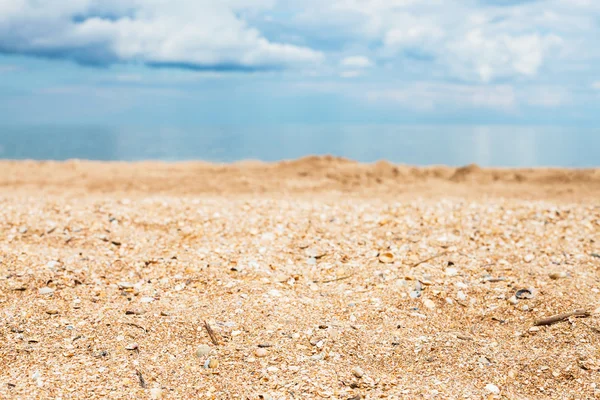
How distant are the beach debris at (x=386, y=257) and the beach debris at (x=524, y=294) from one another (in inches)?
60.8

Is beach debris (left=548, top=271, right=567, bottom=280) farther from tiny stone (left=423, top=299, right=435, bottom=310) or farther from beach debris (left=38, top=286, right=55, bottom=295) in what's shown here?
beach debris (left=38, top=286, right=55, bottom=295)

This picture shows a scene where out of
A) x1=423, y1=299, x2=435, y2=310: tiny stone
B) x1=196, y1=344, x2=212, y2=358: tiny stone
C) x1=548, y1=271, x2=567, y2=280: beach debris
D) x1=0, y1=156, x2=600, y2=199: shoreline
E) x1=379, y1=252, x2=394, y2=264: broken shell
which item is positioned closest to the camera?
x1=196, y1=344, x2=212, y2=358: tiny stone

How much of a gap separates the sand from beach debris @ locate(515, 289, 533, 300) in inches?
0.9

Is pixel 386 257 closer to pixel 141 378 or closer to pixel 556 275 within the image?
pixel 556 275

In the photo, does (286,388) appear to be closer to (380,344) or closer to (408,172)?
(380,344)

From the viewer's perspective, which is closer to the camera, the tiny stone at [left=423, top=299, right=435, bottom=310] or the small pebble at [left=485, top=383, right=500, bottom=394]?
the small pebble at [left=485, top=383, right=500, bottom=394]

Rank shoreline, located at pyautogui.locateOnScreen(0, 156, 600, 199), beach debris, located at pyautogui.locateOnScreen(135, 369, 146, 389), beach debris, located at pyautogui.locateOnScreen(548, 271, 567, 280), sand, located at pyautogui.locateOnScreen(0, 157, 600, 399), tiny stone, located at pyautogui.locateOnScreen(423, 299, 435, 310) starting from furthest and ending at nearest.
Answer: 1. shoreline, located at pyautogui.locateOnScreen(0, 156, 600, 199)
2. beach debris, located at pyautogui.locateOnScreen(548, 271, 567, 280)
3. tiny stone, located at pyautogui.locateOnScreen(423, 299, 435, 310)
4. sand, located at pyautogui.locateOnScreen(0, 157, 600, 399)
5. beach debris, located at pyautogui.locateOnScreen(135, 369, 146, 389)

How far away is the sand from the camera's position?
4.27 meters

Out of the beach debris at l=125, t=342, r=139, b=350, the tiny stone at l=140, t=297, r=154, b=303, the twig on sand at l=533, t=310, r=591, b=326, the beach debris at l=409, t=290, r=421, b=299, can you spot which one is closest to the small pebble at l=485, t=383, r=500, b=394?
the twig on sand at l=533, t=310, r=591, b=326

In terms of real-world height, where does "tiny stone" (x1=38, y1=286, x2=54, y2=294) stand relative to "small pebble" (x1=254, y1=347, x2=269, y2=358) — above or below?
above

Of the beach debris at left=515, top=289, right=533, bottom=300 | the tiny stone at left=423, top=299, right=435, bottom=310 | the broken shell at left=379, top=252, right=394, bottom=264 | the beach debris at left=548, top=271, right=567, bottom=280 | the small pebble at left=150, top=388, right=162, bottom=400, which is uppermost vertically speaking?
the broken shell at left=379, top=252, right=394, bottom=264

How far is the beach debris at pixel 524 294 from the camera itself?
5.68 m

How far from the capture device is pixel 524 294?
18.8 feet

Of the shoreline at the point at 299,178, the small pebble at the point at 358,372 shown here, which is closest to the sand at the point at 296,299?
the small pebble at the point at 358,372
